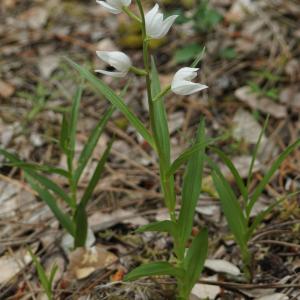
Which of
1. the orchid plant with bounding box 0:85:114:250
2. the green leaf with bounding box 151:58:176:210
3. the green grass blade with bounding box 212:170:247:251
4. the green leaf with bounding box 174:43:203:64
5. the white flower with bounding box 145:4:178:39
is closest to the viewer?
the white flower with bounding box 145:4:178:39

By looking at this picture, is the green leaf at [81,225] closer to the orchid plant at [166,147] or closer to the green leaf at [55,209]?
the green leaf at [55,209]

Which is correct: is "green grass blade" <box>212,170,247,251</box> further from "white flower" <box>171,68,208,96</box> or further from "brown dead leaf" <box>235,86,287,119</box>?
"brown dead leaf" <box>235,86,287,119</box>

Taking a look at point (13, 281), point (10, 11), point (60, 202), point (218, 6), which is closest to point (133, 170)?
point (60, 202)

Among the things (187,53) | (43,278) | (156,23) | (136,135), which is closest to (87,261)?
(43,278)

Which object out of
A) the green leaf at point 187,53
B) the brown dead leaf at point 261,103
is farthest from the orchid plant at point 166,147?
the green leaf at point 187,53

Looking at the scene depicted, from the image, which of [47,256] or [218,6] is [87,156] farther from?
[218,6]

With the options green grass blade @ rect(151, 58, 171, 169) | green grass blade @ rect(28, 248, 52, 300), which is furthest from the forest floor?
green grass blade @ rect(151, 58, 171, 169)
